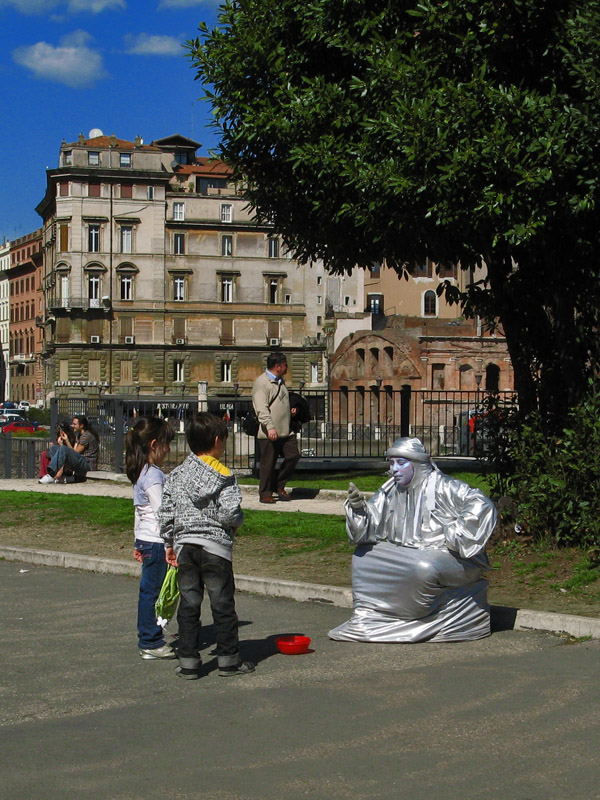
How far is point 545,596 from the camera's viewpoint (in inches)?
344

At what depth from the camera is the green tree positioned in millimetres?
9211

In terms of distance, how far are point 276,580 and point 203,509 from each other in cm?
297

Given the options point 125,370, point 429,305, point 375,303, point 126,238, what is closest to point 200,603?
point 125,370

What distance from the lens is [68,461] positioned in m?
20.2

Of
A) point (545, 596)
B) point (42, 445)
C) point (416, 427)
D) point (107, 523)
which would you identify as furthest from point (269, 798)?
point (42, 445)

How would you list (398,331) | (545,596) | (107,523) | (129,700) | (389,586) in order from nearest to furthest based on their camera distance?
(129,700), (389,586), (545,596), (107,523), (398,331)

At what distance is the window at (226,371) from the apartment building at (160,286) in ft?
0.26

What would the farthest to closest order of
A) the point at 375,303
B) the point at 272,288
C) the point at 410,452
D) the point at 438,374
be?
1. the point at 375,303
2. the point at 272,288
3. the point at 438,374
4. the point at 410,452

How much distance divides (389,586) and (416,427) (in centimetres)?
1465

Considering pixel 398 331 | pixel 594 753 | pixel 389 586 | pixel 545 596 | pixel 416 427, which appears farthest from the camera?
pixel 398 331

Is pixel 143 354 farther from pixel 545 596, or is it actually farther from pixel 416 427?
pixel 545 596

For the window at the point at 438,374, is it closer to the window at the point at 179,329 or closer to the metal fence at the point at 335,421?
the window at the point at 179,329

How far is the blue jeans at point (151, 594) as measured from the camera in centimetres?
743

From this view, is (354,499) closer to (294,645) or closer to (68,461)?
(294,645)
